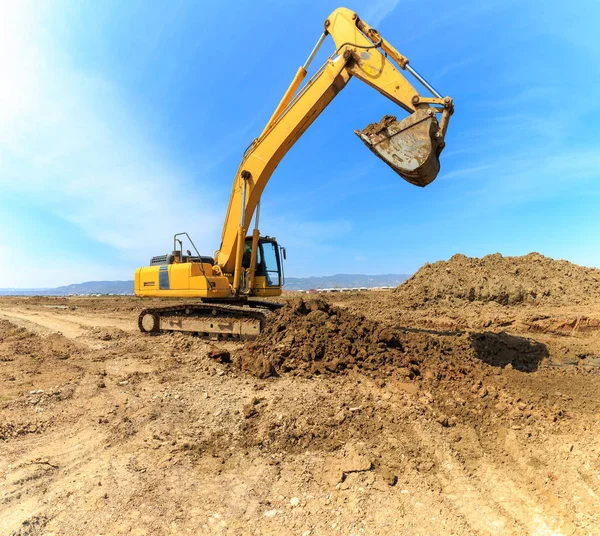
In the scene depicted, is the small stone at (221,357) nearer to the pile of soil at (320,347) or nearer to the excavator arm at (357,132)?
the pile of soil at (320,347)

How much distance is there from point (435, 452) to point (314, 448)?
1.25m

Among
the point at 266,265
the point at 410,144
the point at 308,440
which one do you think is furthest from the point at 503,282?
the point at 308,440

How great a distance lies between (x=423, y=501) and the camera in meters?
3.25

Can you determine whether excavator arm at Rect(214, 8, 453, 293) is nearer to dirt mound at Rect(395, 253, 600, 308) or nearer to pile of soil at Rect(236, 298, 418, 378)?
pile of soil at Rect(236, 298, 418, 378)

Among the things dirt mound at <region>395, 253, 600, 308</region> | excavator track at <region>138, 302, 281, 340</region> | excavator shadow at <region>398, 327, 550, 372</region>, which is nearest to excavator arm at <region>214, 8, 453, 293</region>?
excavator track at <region>138, 302, 281, 340</region>

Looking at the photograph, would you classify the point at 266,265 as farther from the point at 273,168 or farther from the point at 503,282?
the point at 503,282

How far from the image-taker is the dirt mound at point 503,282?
17.7 meters

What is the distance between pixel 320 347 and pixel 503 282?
15146mm

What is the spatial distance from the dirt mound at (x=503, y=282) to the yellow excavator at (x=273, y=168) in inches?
416

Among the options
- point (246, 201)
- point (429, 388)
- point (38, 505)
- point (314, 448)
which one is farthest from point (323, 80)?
point (38, 505)

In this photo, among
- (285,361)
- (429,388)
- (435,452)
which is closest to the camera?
(435,452)

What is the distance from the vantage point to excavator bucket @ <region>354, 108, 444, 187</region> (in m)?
5.83

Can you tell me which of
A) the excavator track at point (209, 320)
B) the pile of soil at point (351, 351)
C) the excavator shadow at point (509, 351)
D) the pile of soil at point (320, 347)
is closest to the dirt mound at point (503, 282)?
the excavator shadow at point (509, 351)

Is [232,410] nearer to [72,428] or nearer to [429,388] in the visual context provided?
[72,428]
